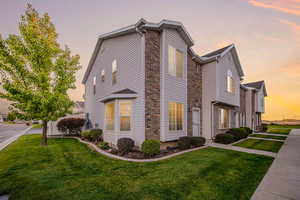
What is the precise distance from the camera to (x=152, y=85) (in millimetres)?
8422

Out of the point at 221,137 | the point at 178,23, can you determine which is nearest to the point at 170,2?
the point at 178,23

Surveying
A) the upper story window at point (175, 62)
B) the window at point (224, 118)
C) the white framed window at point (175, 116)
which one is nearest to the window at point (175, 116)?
the white framed window at point (175, 116)

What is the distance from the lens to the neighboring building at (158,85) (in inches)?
327

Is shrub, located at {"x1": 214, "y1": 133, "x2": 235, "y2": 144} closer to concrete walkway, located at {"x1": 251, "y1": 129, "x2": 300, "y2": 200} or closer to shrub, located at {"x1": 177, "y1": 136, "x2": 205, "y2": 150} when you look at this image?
shrub, located at {"x1": 177, "y1": 136, "x2": 205, "y2": 150}

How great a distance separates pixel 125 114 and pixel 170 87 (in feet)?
10.6

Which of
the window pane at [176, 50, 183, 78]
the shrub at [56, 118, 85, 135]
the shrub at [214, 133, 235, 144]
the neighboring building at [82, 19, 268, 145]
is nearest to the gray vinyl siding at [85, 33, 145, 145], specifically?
the neighboring building at [82, 19, 268, 145]

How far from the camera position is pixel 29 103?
841cm

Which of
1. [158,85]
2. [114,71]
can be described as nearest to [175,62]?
[158,85]

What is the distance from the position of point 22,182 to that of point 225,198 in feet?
18.5

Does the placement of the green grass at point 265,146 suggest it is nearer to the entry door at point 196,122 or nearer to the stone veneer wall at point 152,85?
the entry door at point 196,122

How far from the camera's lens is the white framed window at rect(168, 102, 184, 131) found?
9.05 m

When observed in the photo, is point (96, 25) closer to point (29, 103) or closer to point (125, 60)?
point (125, 60)

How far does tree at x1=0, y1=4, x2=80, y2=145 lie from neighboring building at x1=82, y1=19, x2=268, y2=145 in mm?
2779

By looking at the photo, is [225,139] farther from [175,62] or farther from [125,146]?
[125,146]
